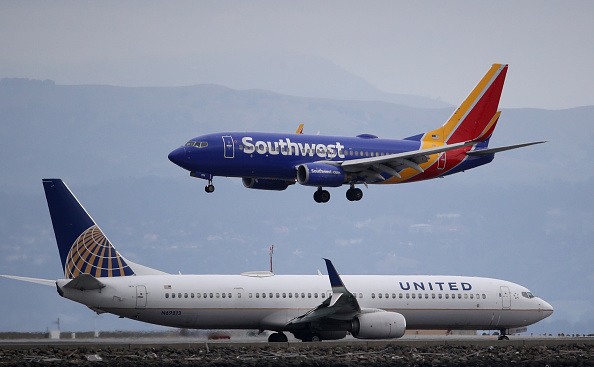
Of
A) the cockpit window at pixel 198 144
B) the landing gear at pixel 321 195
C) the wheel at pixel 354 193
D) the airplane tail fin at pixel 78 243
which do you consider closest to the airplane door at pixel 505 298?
the wheel at pixel 354 193

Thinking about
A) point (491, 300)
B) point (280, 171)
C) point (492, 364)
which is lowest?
point (492, 364)

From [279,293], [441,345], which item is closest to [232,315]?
[279,293]

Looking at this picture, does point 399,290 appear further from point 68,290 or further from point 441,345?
point 68,290

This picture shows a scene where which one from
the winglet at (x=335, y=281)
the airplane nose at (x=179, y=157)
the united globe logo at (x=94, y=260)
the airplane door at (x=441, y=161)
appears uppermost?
the airplane door at (x=441, y=161)

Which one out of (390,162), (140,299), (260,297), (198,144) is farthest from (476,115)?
(140,299)

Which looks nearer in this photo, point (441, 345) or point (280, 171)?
point (441, 345)

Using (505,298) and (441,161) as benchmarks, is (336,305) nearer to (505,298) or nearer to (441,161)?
(505,298)

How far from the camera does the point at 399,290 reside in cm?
5962

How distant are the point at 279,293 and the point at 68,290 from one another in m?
11.5

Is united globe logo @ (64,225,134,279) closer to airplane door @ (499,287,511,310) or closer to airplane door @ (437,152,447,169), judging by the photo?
airplane door @ (437,152,447,169)

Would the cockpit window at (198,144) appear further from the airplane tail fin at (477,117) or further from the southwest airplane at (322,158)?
the airplane tail fin at (477,117)

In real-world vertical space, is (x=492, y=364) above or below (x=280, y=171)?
below

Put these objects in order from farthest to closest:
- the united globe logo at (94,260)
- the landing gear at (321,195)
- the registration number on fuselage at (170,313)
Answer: the landing gear at (321,195) < the united globe logo at (94,260) < the registration number on fuselage at (170,313)

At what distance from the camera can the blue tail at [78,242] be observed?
55906 mm
